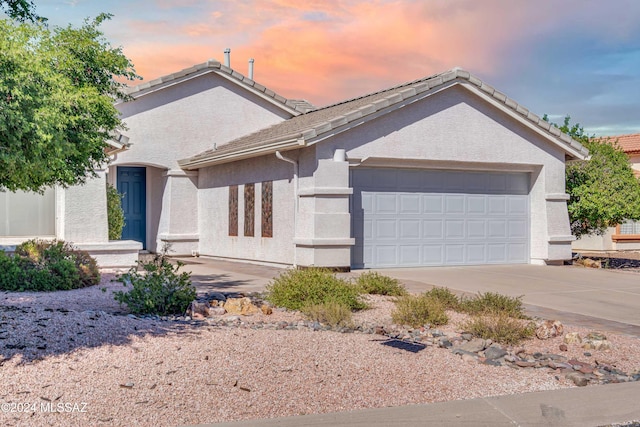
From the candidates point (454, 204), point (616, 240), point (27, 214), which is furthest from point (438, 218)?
point (616, 240)

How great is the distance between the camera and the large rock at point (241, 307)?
9430mm

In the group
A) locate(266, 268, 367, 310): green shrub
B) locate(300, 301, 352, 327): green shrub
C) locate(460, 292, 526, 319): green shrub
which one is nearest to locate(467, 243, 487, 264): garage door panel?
locate(460, 292, 526, 319): green shrub

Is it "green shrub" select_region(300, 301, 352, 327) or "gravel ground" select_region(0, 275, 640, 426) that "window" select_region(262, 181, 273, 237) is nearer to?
"green shrub" select_region(300, 301, 352, 327)

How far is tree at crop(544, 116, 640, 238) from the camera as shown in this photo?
18.7 metres

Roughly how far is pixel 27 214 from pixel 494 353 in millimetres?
12510

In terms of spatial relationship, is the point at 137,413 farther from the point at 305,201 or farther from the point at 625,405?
the point at 305,201

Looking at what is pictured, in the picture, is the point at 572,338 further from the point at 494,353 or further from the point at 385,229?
the point at 385,229

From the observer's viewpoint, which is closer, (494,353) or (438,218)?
(494,353)

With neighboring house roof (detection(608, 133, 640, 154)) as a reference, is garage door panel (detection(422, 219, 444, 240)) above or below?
below

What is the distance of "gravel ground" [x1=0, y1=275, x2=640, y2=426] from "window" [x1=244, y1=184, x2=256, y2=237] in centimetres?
1046

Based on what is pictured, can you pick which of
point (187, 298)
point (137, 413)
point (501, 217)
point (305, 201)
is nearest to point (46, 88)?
point (137, 413)

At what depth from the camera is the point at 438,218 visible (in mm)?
17531

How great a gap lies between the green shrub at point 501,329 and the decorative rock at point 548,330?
8 centimetres

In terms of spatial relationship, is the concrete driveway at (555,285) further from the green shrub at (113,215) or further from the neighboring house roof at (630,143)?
the neighboring house roof at (630,143)
